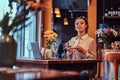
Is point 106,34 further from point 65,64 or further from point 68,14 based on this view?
point 65,64

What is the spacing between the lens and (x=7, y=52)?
5.84 feet

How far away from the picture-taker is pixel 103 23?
701 centimetres

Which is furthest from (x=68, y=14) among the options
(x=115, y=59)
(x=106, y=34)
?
(x=115, y=59)

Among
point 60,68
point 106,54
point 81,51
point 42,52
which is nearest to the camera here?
point 60,68

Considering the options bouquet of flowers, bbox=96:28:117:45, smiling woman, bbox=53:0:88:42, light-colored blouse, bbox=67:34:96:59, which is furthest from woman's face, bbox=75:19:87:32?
smiling woman, bbox=53:0:88:42

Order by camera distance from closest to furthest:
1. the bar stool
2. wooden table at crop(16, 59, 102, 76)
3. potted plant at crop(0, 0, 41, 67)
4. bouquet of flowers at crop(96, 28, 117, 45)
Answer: potted plant at crop(0, 0, 41, 67) → wooden table at crop(16, 59, 102, 76) → the bar stool → bouquet of flowers at crop(96, 28, 117, 45)

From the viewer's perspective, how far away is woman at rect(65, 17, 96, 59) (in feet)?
12.9

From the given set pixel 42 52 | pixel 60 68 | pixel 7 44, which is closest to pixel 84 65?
pixel 60 68

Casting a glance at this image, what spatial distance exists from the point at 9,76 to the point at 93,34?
5459 mm

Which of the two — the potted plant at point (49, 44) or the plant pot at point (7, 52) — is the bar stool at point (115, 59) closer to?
the potted plant at point (49, 44)

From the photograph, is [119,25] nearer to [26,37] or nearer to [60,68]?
[26,37]

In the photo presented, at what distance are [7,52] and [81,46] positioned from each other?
258cm

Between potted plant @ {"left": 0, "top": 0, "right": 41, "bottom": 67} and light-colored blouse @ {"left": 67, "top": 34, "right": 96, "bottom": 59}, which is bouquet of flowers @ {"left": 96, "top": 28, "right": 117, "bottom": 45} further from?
potted plant @ {"left": 0, "top": 0, "right": 41, "bottom": 67}

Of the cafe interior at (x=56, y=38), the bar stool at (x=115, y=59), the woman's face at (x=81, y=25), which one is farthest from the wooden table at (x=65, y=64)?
the bar stool at (x=115, y=59)
